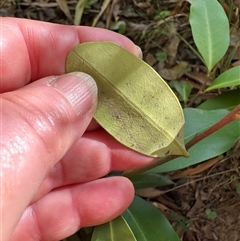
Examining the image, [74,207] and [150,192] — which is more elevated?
[74,207]

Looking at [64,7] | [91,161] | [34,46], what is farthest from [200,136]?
[64,7]

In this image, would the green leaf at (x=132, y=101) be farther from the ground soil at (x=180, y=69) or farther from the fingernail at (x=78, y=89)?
the ground soil at (x=180, y=69)

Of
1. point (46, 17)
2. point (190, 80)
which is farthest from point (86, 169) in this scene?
point (46, 17)

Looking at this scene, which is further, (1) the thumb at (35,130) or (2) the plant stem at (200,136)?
(2) the plant stem at (200,136)

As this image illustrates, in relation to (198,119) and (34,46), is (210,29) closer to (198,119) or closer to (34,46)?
(198,119)

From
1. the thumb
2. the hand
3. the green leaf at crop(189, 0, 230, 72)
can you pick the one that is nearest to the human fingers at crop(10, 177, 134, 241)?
the hand

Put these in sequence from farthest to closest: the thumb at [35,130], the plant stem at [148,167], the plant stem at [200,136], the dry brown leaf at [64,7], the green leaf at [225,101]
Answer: the dry brown leaf at [64,7] → the green leaf at [225,101] → the plant stem at [148,167] → the plant stem at [200,136] → the thumb at [35,130]

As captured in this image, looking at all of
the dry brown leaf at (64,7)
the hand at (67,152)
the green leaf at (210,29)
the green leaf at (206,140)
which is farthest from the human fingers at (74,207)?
the dry brown leaf at (64,7)
